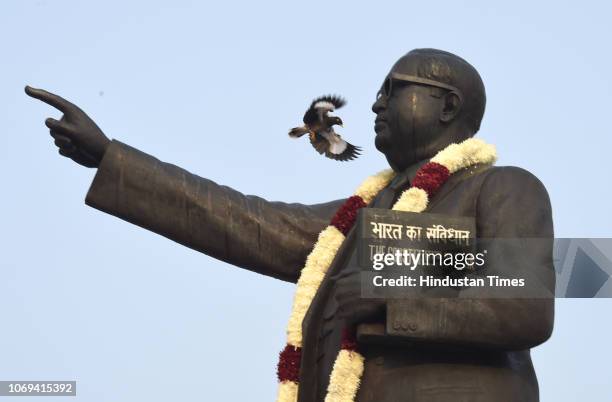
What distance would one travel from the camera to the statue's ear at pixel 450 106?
31.3 feet

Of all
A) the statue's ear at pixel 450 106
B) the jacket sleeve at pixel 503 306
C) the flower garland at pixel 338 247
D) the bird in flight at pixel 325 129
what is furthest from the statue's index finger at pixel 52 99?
the jacket sleeve at pixel 503 306

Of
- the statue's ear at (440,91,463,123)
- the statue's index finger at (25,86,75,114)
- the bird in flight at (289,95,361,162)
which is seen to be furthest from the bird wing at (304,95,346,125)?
the statue's index finger at (25,86,75,114)

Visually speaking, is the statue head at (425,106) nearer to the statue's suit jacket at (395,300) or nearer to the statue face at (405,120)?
the statue face at (405,120)

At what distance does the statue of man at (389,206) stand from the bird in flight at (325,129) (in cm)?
39

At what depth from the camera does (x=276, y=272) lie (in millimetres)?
10008

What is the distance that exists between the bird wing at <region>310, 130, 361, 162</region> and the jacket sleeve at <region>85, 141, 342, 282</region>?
0.39m

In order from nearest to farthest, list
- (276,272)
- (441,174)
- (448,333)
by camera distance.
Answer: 1. (448,333)
2. (441,174)
3. (276,272)

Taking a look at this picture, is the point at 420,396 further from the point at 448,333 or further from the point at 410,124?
the point at 410,124

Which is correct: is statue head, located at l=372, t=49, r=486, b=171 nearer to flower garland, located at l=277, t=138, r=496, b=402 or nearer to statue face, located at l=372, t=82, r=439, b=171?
statue face, located at l=372, t=82, r=439, b=171

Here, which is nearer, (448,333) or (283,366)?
(448,333)

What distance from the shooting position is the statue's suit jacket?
28.1 ft

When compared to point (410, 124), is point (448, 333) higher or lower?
lower

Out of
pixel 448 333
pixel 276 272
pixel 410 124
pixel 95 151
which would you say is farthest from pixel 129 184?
pixel 448 333

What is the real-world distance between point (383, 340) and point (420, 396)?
368 millimetres
